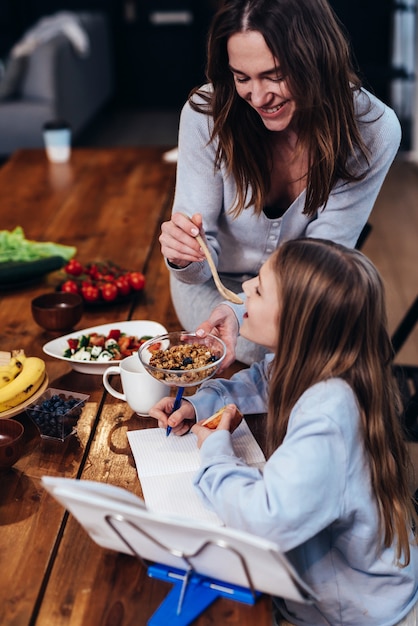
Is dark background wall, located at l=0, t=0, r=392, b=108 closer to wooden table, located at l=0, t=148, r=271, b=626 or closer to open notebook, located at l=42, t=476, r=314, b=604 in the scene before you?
wooden table, located at l=0, t=148, r=271, b=626

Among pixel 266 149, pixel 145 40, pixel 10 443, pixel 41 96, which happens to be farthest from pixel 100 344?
pixel 145 40

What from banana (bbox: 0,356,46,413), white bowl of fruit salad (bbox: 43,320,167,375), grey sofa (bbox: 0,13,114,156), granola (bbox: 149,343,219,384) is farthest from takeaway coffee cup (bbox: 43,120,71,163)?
grey sofa (bbox: 0,13,114,156)

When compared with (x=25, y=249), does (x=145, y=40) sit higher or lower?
lower

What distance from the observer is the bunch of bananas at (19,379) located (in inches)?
58.8

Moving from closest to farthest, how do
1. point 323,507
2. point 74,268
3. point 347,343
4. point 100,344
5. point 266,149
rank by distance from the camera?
point 323,507 → point 347,343 → point 100,344 → point 266,149 → point 74,268

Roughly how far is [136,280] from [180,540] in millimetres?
1117

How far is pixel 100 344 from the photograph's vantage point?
1762 mm

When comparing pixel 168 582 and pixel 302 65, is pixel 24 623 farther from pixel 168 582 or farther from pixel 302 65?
pixel 302 65

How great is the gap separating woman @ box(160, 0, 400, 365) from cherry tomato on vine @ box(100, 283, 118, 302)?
146mm

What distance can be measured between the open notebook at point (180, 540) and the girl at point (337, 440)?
0.10 m

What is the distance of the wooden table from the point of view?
1067 mm

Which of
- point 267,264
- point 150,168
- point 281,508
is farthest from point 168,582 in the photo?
point 150,168

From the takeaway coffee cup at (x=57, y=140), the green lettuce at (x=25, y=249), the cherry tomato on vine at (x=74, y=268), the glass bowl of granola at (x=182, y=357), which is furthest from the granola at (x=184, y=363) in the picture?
the takeaway coffee cup at (x=57, y=140)

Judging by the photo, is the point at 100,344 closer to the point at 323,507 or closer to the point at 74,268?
the point at 74,268
